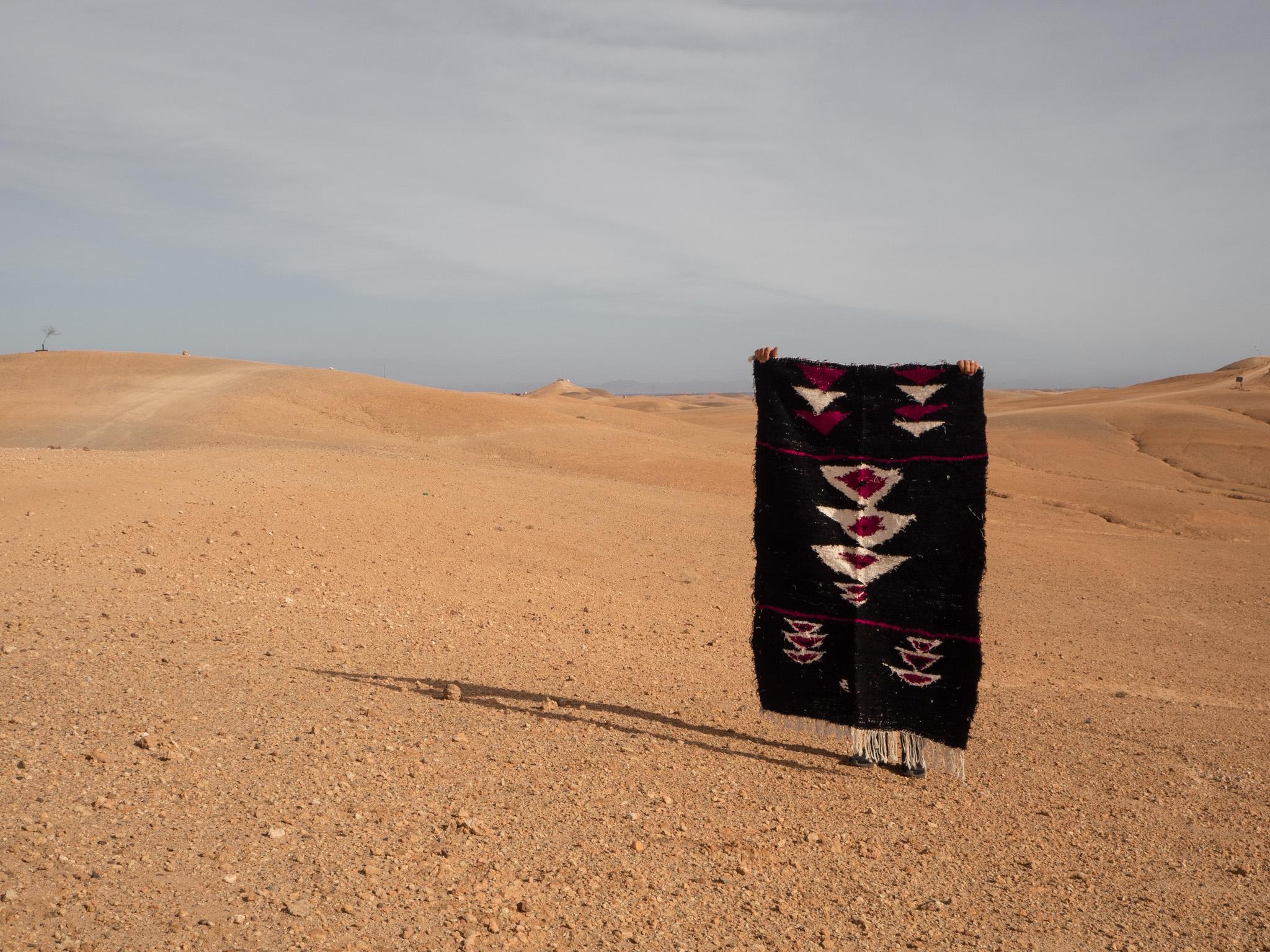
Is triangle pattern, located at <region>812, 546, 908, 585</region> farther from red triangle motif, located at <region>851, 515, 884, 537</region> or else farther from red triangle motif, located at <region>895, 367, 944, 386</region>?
red triangle motif, located at <region>895, 367, 944, 386</region>

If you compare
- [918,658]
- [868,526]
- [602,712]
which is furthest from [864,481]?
[602,712]

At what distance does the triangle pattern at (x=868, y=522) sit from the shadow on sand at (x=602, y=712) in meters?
1.51

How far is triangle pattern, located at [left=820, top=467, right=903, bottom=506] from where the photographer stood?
5.65 m

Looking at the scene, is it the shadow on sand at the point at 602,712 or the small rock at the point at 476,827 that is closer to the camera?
the small rock at the point at 476,827

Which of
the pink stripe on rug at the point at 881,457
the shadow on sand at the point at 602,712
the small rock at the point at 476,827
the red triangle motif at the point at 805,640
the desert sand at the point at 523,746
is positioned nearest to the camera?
the desert sand at the point at 523,746

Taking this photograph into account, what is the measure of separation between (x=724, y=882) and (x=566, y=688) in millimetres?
3041

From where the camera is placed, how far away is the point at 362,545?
1074 cm

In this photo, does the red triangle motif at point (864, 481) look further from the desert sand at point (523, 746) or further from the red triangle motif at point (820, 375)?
the desert sand at point (523, 746)

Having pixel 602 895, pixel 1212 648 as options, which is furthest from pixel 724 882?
pixel 1212 648

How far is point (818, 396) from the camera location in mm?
5730

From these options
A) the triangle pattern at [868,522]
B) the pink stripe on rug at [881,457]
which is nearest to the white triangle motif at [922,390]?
the pink stripe on rug at [881,457]

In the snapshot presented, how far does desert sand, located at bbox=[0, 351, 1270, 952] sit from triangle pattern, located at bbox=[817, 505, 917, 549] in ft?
4.92

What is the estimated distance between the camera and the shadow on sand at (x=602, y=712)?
5.99 meters

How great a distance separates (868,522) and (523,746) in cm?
257
